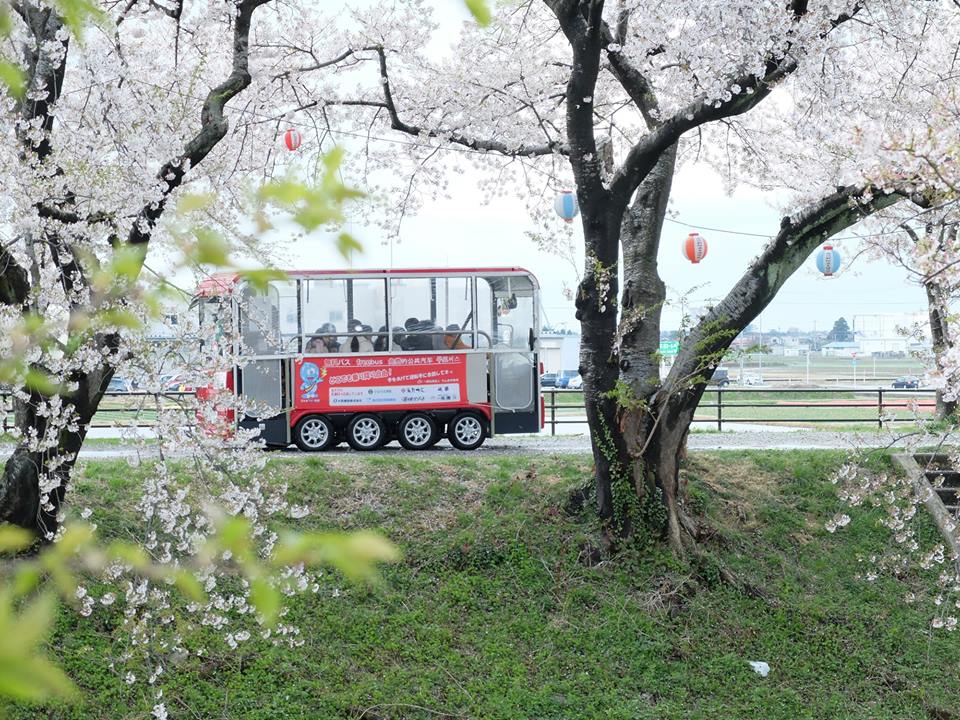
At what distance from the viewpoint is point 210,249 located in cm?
140

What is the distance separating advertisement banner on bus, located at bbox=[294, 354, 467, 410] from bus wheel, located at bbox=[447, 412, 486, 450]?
331 millimetres

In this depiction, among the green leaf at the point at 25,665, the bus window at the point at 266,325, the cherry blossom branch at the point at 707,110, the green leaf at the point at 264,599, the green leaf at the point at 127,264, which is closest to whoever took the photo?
the green leaf at the point at 25,665

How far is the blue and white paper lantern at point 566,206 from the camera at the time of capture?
12094mm

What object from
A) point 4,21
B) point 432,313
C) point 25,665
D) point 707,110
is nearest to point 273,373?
point 432,313

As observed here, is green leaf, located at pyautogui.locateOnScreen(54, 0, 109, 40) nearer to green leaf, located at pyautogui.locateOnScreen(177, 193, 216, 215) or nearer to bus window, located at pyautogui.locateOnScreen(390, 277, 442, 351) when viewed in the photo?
green leaf, located at pyautogui.locateOnScreen(177, 193, 216, 215)

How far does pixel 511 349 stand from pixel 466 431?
122 cm

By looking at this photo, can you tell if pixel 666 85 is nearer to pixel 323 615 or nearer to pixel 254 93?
pixel 254 93

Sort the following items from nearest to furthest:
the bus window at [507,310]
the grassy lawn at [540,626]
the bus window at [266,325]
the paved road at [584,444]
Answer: the grassy lawn at [540,626], the bus window at [266,325], the paved road at [584,444], the bus window at [507,310]

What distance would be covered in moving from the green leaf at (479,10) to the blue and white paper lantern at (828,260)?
15.6 m

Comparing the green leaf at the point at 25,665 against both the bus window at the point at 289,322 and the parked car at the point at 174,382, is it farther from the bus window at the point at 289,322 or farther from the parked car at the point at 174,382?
the bus window at the point at 289,322

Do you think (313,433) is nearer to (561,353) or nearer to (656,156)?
(656,156)

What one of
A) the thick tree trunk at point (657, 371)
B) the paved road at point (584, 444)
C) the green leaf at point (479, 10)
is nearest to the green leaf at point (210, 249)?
the green leaf at point (479, 10)

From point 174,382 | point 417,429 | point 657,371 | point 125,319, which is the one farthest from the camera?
point 417,429

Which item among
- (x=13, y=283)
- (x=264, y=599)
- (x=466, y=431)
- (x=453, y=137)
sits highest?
(x=453, y=137)
